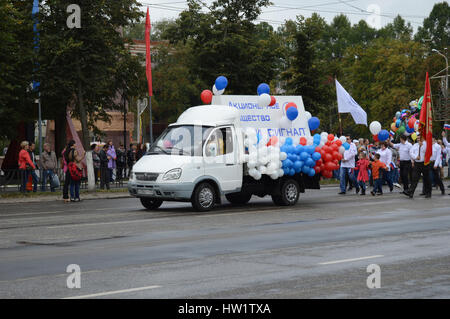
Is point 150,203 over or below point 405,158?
below

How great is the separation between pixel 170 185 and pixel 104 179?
11.7 meters

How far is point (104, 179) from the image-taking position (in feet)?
95.4

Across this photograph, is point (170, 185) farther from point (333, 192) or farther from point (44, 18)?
point (44, 18)

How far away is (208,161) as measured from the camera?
60.3ft

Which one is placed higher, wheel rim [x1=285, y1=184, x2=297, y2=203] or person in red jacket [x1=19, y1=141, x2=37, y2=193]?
person in red jacket [x1=19, y1=141, x2=37, y2=193]

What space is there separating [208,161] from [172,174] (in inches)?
40.2

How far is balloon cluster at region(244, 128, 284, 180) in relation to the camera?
63.0 ft

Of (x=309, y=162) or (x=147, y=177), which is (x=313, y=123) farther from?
(x=147, y=177)

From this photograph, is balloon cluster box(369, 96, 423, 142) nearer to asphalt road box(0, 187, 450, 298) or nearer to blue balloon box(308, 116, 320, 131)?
blue balloon box(308, 116, 320, 131)

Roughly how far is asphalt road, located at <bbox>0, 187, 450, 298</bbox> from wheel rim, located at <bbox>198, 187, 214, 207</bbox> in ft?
1.03

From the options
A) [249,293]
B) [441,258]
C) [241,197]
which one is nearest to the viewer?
[249,293]

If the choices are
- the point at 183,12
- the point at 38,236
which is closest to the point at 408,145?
the point at 38,236

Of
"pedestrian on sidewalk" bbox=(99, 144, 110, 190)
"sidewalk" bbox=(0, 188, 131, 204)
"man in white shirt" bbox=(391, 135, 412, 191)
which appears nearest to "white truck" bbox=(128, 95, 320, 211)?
"sidewalk" bbox=(0, 188, 131, 204)

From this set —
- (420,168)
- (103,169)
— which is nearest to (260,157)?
(420,168)
